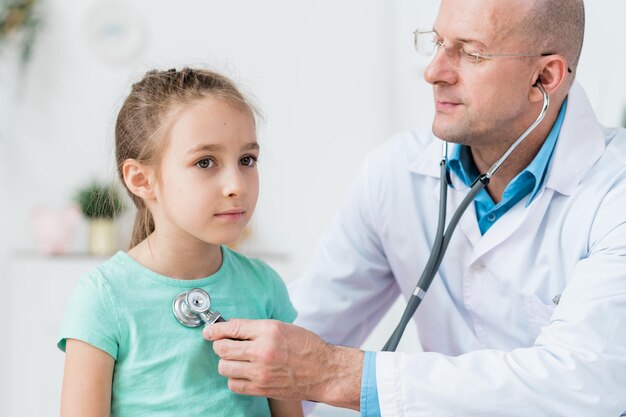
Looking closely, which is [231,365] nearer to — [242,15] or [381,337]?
[381,337]

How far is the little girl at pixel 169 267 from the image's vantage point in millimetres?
1270

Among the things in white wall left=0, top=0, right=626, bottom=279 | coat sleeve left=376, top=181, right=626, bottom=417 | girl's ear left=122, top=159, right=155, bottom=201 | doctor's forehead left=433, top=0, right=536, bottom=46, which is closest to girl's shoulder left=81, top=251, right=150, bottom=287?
girl's ear left=122, top=159, right=155, bottom=201

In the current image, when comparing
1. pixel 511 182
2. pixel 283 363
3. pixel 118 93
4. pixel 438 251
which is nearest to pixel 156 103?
pixel 283 363

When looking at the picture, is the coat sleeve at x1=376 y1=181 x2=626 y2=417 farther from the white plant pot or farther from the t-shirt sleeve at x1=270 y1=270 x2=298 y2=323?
the white plant pot

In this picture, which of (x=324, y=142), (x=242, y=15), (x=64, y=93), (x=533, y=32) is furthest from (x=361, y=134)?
(x=533, y=32)

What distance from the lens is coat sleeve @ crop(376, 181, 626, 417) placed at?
1369mm

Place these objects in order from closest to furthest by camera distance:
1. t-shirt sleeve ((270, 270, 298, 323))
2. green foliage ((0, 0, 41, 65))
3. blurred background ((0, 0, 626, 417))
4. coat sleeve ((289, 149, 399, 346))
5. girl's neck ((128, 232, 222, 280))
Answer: girl's neck ((128, 232, 222, 280))
t-shirt sleeve ((270, 270, 298, 323))
coat sleeve ((289, 149, 399, 346))
blurred background ((0, 0, 626, 417))
green foliage ((0, 0, 41, 65))

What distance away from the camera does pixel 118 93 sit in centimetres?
353

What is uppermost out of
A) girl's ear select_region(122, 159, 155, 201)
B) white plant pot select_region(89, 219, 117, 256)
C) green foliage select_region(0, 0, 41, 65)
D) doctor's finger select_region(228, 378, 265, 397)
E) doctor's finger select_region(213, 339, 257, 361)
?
green foliage select_region(0, 0, 41, 65)

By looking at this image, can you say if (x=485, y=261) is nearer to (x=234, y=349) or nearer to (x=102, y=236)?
(x=234, y=349)

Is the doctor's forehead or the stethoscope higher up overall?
the doctor's forehead

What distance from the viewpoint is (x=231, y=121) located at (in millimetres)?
1332

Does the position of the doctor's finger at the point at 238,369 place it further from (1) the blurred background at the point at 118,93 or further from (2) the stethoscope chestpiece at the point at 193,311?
(1) the blurred background at the point at 118,93

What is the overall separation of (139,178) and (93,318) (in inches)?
9.8
